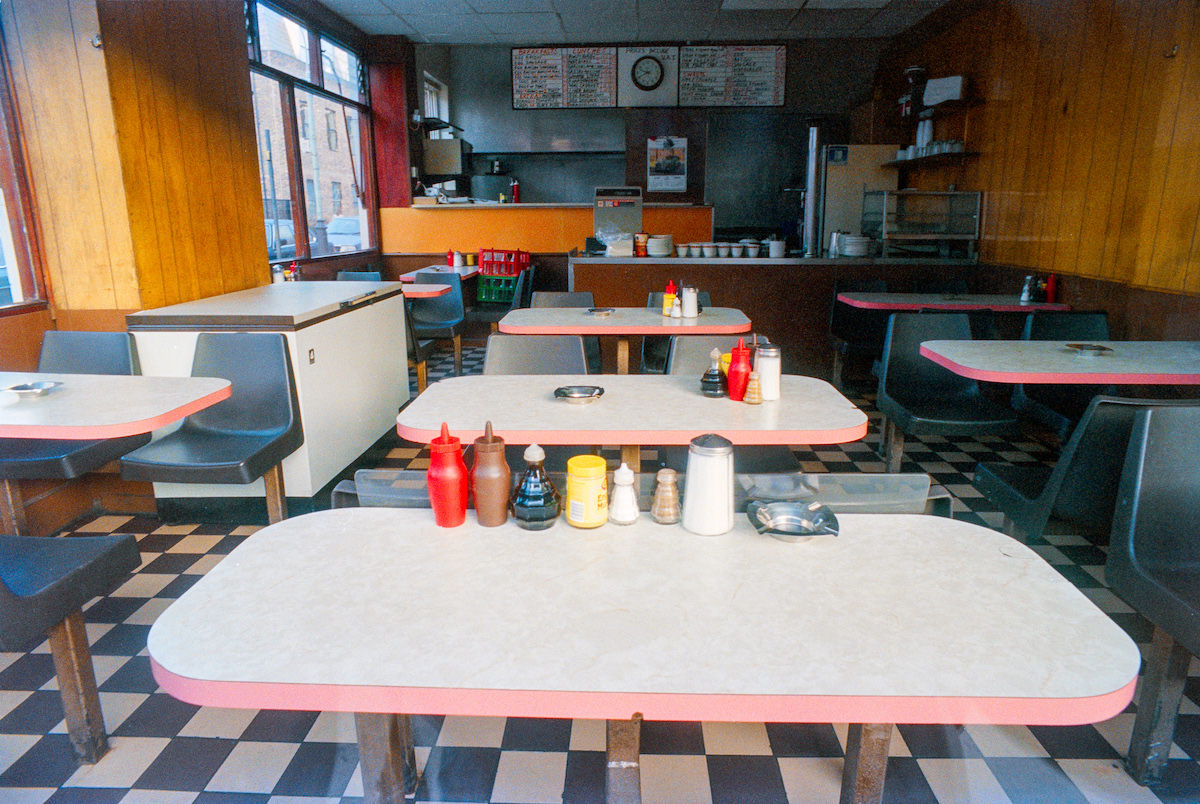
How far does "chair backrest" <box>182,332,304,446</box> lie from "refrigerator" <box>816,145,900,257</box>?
560 cm

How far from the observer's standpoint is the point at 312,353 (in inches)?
142

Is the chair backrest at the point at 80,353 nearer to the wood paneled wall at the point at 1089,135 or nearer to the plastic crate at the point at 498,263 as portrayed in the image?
the plastic crate at the point at 498,263

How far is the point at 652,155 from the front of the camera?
9039 millimetres

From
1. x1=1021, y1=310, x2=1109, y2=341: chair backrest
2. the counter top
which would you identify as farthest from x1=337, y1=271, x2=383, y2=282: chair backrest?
x1=1021, y1=310, x2=1109, y2=341: chair backrest

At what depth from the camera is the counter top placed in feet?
11.3

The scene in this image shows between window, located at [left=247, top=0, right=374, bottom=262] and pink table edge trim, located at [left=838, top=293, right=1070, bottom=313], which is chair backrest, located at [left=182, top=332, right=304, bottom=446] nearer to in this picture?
window, located at [left=247, top=0, right=374, bottom=262]

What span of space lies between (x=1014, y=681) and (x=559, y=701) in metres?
0.61

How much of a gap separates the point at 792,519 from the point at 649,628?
49 centimetres

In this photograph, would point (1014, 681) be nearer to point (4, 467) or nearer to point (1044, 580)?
point (1044, 580)

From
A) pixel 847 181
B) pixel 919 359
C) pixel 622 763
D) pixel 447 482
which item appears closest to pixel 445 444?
pixel 447 482

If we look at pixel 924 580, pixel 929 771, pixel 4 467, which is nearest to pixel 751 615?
pixel 924 580

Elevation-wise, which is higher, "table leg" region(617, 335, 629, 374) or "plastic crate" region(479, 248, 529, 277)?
"plastic crate" region(479, 248, 529, 277)

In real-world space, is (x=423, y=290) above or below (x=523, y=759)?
above

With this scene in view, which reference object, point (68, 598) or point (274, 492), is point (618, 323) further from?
point (68, 598)
